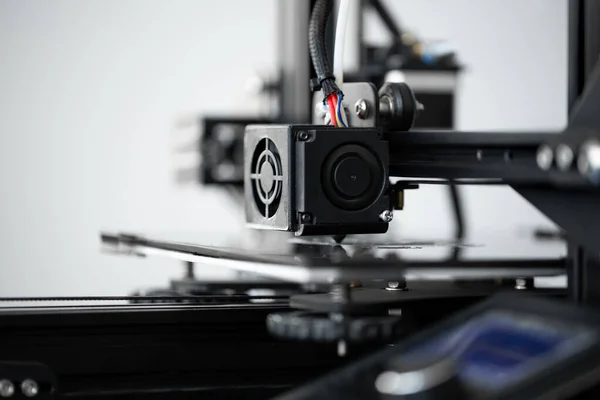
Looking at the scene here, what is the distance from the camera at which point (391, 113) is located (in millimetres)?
938

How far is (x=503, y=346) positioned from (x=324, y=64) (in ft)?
1.23

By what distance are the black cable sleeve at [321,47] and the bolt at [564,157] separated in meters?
0.30

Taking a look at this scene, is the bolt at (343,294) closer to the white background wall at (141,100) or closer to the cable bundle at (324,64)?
the cable bundle at (324,64)

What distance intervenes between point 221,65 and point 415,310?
10.1ft

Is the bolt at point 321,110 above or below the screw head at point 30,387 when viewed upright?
above

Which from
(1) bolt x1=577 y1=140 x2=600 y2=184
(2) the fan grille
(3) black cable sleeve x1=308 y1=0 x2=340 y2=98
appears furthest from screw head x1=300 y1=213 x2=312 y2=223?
(1) bolt x1=577 y1=140 x2=600 y2=184

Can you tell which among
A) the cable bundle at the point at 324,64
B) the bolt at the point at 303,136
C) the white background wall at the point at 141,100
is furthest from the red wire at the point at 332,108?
the white background wall at the point at 141,100

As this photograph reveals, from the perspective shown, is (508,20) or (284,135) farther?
(508,20)

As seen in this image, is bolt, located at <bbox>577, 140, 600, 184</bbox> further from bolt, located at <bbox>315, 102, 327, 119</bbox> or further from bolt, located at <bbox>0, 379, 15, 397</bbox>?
bolt, located at <bbox>0, 379, 15, 397</bbox>

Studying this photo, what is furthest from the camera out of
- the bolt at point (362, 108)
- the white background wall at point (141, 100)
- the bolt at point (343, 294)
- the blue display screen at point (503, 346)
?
the white background wall at point (141, 100)

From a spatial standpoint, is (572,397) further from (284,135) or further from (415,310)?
(284,135)

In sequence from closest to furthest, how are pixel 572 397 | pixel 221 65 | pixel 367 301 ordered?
pixel 572 397, pixel 367 301, pixel 221 65

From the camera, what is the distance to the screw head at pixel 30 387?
2.75 feet

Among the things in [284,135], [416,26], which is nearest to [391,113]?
[284,135]
